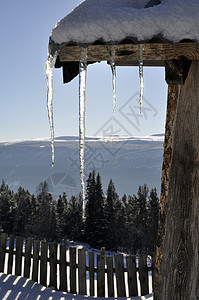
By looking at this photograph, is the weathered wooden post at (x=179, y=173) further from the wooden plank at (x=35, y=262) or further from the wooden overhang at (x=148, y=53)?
the wooden plank at (x=35, y=262)

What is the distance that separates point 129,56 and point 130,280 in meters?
5.69

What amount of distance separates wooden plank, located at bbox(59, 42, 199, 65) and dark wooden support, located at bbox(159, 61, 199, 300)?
0.23 m

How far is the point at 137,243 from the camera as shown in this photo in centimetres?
2830

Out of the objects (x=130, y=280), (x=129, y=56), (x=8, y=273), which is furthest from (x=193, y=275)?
(x=8, y=273)

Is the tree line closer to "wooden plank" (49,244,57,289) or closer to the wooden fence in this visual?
the wooden fence

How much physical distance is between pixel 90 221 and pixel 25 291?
18224 mm

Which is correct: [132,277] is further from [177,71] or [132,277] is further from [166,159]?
[177,71]

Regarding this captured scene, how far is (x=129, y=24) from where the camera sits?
1.73 metres

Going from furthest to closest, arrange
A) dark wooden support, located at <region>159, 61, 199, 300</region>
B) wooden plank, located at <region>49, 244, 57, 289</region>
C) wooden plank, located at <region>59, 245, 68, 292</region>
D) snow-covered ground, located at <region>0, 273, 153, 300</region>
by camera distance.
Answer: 1. wooden plank, located at <region>49, 244, 57, 289</region>
2. wooden plank, located at <region>59, 245, 68, 292</region>
3. snow-covered ground, located at <region>0, 273, 153, 300</region>
4. dark wooden support, located at <region>159, 61, 199, 300</region>

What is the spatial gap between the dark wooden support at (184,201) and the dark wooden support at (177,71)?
0.15 feet

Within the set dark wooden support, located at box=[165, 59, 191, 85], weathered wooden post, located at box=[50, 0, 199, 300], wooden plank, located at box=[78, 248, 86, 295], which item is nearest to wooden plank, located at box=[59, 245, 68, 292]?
wooden plank, located at box=[78, 248, 86, 295]

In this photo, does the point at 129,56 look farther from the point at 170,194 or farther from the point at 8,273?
the point at 8,273

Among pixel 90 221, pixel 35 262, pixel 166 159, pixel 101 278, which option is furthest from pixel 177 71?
pixel 90 221

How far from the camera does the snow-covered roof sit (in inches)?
67.5
